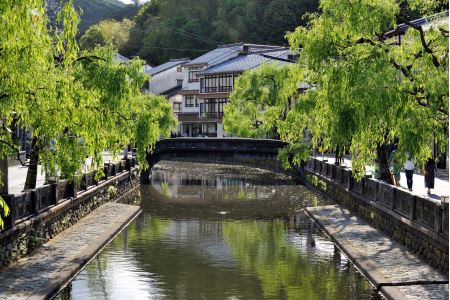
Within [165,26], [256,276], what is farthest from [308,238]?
[165,26]

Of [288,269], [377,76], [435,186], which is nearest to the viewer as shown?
[377,76]

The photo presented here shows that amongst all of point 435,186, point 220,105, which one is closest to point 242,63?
point 220,105

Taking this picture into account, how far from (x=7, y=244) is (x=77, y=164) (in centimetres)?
312

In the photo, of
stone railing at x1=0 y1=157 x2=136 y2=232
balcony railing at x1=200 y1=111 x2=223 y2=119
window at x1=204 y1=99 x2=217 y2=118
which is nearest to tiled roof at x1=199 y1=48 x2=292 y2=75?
window at x1=204 y1=99 x2=217 y2=118

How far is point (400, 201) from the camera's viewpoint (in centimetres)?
2617

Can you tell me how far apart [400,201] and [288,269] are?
5.34 meters

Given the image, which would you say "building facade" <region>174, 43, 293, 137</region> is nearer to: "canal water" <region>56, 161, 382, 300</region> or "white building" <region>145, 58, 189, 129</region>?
"white building" <region>145, 58, 189, 129</region>

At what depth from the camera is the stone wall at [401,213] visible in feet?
67.3

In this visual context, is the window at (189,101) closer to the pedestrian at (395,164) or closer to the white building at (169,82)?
the white building at (169,82)

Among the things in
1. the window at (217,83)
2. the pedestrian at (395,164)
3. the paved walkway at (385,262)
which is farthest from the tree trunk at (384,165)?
the window at (217,83)

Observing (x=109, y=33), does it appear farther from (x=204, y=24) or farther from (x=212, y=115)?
Answer: (x=212, y=115)

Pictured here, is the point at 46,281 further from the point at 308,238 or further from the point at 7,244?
the point at 308,238

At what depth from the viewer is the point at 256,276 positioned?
22484mm

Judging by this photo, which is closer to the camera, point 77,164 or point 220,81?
point 77,164
